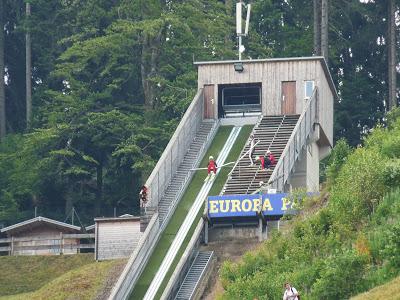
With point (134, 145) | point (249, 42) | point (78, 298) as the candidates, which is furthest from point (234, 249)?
point (249, 42)

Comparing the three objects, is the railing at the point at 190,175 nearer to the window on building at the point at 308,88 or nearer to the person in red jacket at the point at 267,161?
the person in red jacket at the point at 267,161

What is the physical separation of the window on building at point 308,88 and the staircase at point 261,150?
1.07 meters

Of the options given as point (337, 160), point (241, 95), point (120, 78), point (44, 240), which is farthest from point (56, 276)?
point (120, 78)

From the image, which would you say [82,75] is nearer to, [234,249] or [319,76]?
[319,76]

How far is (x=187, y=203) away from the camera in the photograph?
66.8 meters

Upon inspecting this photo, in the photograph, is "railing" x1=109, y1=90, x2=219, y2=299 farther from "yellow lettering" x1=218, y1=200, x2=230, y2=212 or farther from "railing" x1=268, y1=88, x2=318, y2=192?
"railing" x1=268, y1=88, x2=318, y2=192

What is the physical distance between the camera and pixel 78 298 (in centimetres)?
6059

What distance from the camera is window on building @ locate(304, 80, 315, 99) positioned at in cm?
7436

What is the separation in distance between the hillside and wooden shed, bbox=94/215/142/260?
85 centimetres

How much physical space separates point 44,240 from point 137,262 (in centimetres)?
1099

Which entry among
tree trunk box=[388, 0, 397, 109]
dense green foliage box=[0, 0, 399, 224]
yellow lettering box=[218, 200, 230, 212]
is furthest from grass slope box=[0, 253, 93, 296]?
tree trunk box=[388, 0, 397, 109]

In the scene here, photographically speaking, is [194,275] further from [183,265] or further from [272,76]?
[272,76]

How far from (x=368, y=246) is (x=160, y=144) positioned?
115 feet

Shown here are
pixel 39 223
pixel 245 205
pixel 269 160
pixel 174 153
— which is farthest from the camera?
pixel 39 223
